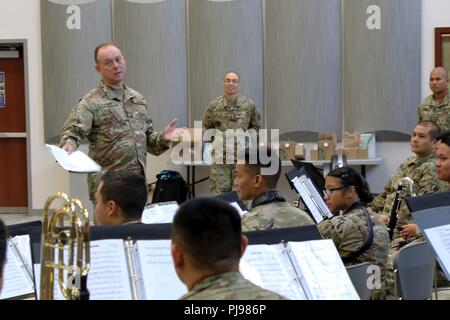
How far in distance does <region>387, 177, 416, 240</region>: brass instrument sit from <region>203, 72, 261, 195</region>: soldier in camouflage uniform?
3.40 m

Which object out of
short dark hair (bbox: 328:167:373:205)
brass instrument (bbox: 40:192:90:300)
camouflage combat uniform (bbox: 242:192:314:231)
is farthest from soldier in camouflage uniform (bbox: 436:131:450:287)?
brass instrument (bbox: 40:192:90:300)

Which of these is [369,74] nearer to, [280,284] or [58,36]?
[58,36]

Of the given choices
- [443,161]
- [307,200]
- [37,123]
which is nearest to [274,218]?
[307,200]

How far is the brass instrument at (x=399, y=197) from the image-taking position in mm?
5148

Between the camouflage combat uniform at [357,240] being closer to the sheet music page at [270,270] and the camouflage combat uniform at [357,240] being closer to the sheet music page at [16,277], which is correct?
the sheet music page at [270,270]

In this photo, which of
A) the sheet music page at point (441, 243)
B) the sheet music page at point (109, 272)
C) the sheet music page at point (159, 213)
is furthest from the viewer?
the sheet music page at point (159, 213)

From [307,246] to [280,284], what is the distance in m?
0.21

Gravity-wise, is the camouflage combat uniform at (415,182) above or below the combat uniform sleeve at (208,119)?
below

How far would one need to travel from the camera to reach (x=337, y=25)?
9.07 metres

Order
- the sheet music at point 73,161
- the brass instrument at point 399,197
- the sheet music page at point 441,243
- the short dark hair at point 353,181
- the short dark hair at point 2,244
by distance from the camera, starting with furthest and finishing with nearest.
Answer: the brass instrument at point 399,197
the sheet music at point 73,161
the short dark hair at point 353,181
the sheet music page at point 441,243
the short dark hair at point 2,244

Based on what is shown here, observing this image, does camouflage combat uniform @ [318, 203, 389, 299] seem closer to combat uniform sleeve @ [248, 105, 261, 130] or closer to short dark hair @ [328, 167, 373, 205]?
short dark hair @ [328, 167, 373, 205]

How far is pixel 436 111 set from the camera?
848 centimetres

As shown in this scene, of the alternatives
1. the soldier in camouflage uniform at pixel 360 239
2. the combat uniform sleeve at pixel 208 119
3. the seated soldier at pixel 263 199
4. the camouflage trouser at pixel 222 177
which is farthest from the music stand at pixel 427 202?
the combat uniform sleeve at pixel 208 119

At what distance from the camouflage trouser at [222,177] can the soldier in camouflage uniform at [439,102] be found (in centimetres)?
A: 224
